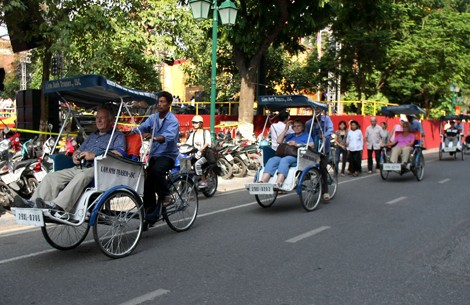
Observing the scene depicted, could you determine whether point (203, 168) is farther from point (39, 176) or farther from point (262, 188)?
point (39, 176)

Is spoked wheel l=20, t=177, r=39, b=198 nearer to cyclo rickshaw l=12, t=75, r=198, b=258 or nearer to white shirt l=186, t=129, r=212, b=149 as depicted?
white shirt l=186, t=129, r=212, b=149

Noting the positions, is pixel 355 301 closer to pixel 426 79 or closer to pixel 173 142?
pixel 173 142

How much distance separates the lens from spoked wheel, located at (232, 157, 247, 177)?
1462 centimetres

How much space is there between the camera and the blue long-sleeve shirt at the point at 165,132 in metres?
6.94

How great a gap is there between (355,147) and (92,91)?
35.6 feet

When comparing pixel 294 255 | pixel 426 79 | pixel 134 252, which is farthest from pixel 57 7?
pixel 426 79

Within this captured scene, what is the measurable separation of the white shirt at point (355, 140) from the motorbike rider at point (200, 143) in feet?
20.6

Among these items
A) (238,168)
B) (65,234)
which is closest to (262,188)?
(65,234)

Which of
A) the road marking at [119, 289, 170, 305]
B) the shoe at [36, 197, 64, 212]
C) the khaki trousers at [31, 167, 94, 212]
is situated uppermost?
the khaki trousers at [31, 167, 94, 212]

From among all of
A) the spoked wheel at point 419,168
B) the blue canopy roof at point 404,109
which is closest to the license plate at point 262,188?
the spoked wheel at point 419,168

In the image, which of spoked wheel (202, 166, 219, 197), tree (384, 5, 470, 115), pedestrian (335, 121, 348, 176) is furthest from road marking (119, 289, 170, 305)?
tree (384, 5, 470, 115)

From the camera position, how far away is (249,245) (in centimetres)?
669

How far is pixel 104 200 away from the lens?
5746 millimetres

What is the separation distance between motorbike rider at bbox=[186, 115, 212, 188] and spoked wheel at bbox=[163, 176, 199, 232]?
3.10 meters
